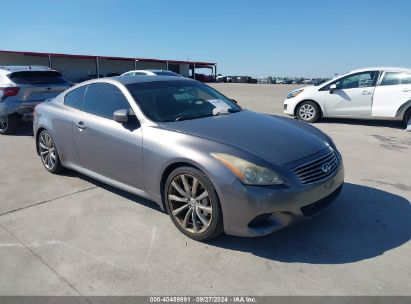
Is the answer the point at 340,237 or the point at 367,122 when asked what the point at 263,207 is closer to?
the point at 340,237

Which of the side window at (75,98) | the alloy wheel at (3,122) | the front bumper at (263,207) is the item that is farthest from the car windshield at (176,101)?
the alloy wheel at (3,122)

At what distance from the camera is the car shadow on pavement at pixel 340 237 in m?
3.09

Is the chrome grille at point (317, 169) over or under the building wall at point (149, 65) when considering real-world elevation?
under

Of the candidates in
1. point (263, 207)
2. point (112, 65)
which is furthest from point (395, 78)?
point (112, 65)

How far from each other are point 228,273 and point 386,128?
297 inches

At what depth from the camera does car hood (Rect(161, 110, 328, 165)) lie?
3.22m

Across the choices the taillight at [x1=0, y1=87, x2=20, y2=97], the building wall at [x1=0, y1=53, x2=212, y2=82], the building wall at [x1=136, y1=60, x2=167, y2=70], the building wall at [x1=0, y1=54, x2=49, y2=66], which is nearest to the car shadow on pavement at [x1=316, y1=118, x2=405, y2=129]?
the taillight at [x1=0, y1=87, x2=20, y2=97]

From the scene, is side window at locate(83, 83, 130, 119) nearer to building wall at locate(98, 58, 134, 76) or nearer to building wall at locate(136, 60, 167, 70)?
building wall at locate(98, 58, 134, 76)

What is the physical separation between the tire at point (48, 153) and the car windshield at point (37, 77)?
3.41 metres

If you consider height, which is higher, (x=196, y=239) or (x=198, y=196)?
(x=198, y=196)

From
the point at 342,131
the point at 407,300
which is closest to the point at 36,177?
the point at 407,300

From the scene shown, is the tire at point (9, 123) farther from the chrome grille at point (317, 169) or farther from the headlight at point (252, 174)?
the chrome grille at point (317, 169)

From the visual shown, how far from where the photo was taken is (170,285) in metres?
2.72

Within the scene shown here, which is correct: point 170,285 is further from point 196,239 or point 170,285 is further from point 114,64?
point 114,64
